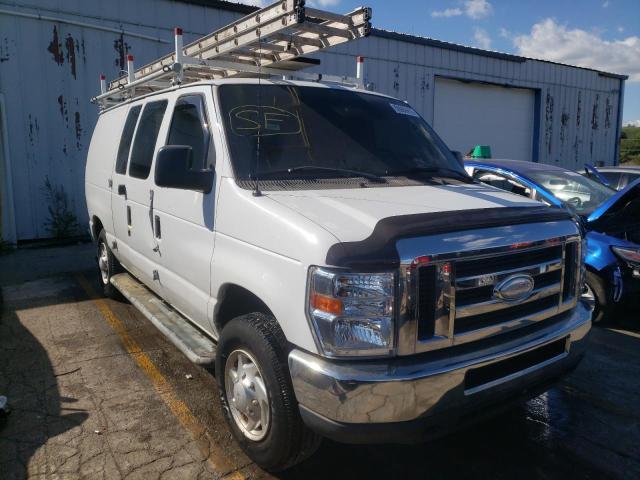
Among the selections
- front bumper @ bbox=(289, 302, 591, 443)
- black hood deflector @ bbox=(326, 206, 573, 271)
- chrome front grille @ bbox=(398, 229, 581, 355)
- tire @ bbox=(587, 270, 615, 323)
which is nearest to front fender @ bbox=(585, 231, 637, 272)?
tire @ bbox=(587, 270, 615, 323)

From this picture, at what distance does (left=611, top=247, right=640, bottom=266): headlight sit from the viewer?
501cm

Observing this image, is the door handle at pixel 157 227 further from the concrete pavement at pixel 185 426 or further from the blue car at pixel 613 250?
the blue car at pixel 613 250

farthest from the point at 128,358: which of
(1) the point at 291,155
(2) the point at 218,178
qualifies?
(1) the point at 291,155

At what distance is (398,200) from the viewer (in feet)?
9.51

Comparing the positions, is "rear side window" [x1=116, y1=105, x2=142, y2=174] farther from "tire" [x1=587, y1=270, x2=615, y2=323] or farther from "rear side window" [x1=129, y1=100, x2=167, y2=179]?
"tire" [x1=587, y1=270, x2=615, y2=323]

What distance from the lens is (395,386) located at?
7.40 feet

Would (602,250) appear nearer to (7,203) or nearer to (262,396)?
(262,396)

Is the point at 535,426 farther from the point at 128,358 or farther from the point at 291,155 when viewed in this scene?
the point at 128,358

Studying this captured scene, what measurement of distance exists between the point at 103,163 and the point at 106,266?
1217 mm

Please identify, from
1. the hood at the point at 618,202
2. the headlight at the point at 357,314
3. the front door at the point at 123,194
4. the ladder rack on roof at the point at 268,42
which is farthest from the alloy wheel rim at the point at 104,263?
the hood at the point at 618,202

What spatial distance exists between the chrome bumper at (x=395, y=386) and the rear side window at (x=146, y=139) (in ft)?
8.50

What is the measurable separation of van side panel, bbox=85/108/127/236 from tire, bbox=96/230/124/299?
0.25 m

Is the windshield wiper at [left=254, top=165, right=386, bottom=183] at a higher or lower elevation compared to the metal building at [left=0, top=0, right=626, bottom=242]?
lower

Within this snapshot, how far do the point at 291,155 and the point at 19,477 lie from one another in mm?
2399
